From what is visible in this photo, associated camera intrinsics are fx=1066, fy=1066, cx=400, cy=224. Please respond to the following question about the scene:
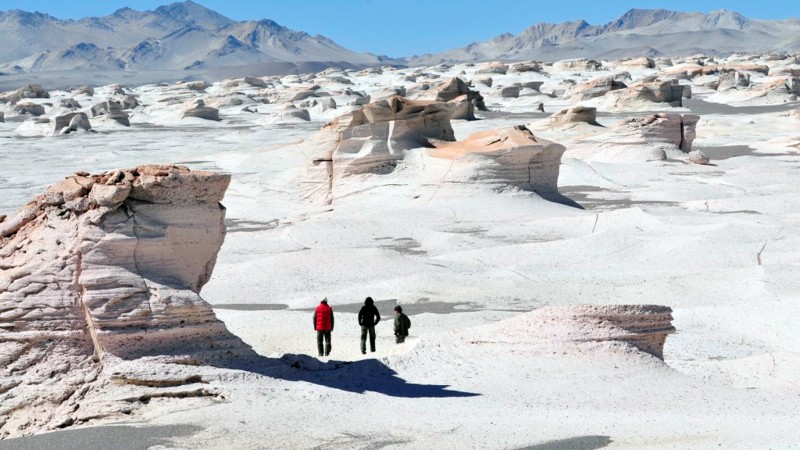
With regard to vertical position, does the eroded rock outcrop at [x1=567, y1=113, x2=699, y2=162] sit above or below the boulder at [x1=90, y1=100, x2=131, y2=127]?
above

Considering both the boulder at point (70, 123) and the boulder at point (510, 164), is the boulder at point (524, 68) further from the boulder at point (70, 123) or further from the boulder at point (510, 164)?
the boulder at point (510, 164)

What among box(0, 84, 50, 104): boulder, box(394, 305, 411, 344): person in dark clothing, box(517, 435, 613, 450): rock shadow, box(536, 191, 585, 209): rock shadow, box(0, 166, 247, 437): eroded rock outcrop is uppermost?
box(0, 166, 247, 437): eroded rock outcrop

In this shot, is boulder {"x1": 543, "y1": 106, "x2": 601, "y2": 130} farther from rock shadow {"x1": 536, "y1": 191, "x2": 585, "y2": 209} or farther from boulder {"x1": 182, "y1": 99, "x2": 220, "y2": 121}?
boulder {"x1": 182, "y1": 99, "x2": 220, "y2": 121}

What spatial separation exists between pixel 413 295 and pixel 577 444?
Result: 571 cm

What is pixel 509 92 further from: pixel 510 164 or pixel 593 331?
pixel 593 331

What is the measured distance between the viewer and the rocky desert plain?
689cm

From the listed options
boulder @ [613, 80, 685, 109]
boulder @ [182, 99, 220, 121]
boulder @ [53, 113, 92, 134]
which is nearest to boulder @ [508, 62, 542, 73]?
boulder @ [613, 80, 685, 109]

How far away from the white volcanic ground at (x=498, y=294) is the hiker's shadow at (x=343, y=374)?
0.08 ft

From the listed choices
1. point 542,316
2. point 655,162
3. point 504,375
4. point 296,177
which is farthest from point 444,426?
point 655,162

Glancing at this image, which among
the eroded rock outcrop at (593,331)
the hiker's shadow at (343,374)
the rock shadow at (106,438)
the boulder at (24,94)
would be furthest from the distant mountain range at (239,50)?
the rock shadow at (106,438)

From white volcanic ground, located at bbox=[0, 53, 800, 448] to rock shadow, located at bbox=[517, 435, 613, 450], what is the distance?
0.08 feet

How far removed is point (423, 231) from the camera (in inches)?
635

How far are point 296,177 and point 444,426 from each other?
47.7 feet

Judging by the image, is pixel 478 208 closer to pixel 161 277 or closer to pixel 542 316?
pixel 542 316
